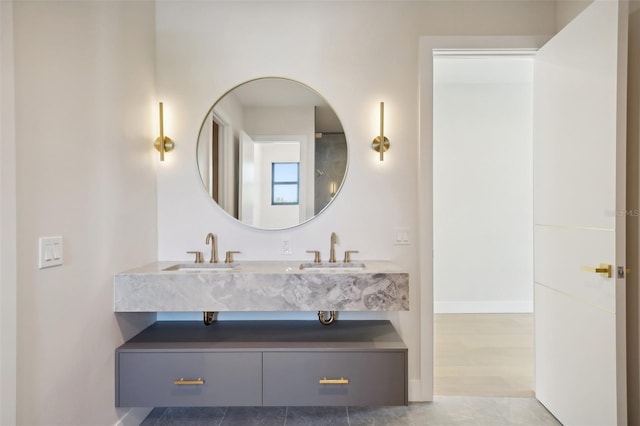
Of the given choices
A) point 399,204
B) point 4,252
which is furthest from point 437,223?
point 4,252

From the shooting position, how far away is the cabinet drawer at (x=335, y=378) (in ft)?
5.90

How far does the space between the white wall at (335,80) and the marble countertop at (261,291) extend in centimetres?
48

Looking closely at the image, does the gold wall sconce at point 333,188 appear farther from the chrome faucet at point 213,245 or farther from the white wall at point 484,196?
the white wall at point 484,196

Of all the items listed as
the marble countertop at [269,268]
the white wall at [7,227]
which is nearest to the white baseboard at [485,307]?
the marble countertop at [269,268]

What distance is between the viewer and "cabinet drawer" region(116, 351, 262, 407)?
179 centimetres

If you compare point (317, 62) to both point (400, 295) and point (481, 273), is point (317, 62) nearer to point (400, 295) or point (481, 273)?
point (400, 295)

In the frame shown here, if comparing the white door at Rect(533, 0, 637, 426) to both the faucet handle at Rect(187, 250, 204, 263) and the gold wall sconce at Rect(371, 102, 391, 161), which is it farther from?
the faucet handle at Rect(187, 250, 204, 263)

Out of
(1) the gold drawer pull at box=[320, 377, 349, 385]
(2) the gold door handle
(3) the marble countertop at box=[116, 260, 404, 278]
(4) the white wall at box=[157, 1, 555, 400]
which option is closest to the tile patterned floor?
(4) the white wall at box=[157, 1, 555, 400]

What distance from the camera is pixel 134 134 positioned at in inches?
79.4

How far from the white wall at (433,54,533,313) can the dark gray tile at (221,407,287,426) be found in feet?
8.40

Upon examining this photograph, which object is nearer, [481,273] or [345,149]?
[345,149]

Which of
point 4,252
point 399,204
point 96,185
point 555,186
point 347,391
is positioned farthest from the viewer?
point 399,204

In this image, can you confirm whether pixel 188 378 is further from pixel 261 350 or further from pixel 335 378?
pixel 335 378

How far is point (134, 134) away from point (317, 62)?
1190 millimetres
